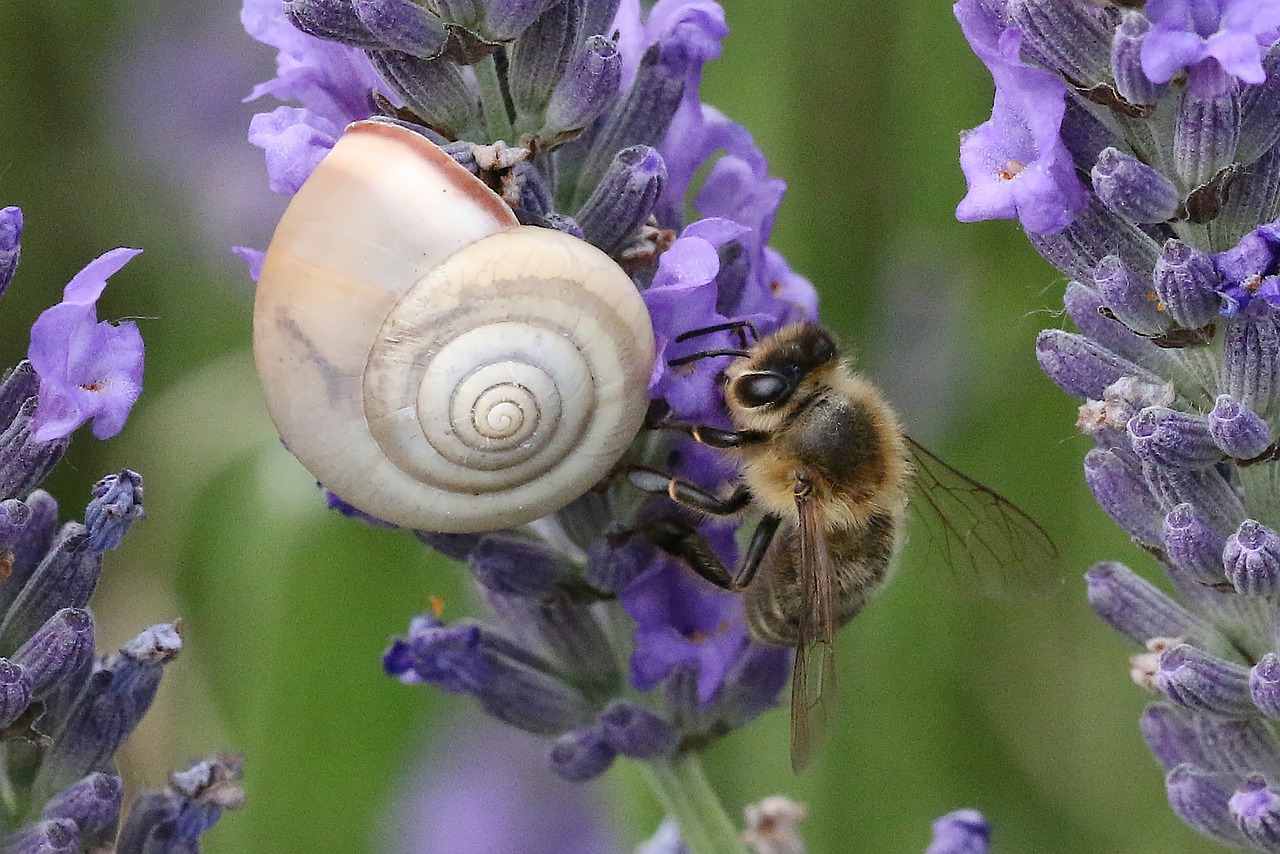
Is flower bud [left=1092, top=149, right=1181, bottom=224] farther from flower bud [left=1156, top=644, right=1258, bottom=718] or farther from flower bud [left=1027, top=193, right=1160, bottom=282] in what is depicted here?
flower bud [left=1156, top=644, right=1258, bottom=718]

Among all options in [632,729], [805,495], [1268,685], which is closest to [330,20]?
[805,495]

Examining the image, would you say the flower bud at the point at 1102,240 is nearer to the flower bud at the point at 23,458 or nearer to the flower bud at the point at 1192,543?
the flower bud at the point at 1192,543

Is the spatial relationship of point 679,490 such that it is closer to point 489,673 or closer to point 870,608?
point 489,673

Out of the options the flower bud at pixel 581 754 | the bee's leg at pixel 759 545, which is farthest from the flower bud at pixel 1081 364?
the flower bud at pixel 581 754

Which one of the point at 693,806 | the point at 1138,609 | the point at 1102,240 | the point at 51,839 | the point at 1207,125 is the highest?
the point at 1207,125

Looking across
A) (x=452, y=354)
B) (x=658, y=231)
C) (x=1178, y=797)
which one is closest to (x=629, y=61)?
(x=658, y=231)
